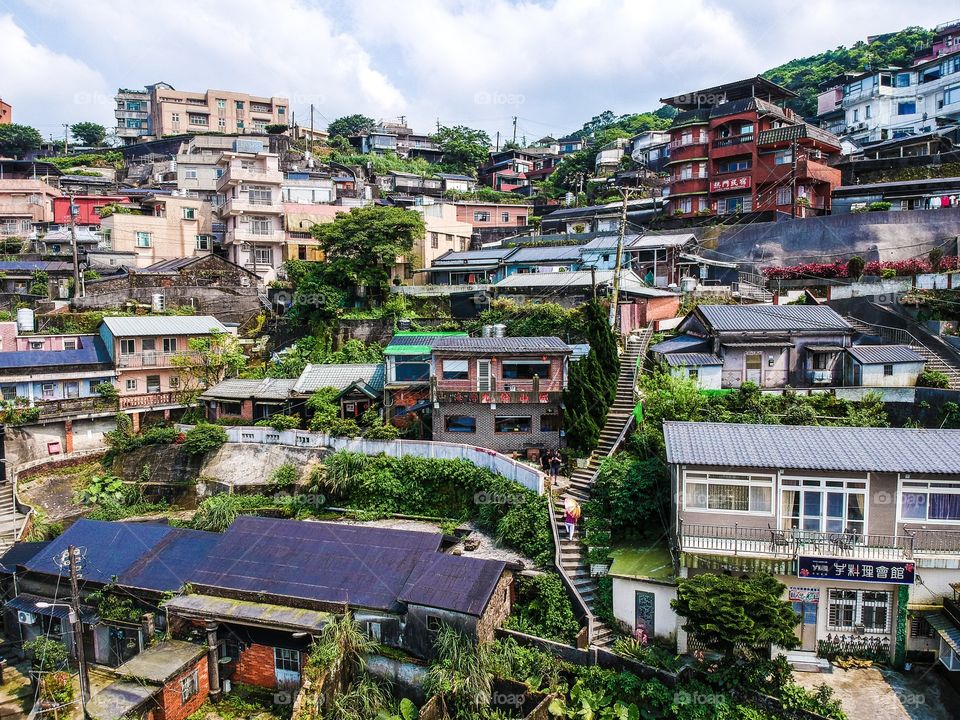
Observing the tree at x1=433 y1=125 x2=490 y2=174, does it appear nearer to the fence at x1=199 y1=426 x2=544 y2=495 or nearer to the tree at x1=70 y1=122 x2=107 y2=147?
the tree at x1=70 y1=122 x2=107 y2=147

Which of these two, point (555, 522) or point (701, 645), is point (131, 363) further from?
point (701, 645)

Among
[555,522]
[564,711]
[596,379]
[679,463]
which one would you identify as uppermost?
[596,379]

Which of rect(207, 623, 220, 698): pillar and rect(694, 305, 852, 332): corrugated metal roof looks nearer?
rect(207, 623, 220, 698): pillar

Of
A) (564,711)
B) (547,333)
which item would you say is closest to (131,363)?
(547,333)

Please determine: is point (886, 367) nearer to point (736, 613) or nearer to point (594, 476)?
point (594, 476)

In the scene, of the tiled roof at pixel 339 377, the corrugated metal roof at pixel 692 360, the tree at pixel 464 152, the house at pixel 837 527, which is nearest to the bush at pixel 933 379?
the house at pixel 837 527

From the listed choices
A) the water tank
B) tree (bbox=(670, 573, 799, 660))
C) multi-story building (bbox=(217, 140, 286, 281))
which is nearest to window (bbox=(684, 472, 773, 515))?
tree (bbox=(670, 573, 799, 660))
